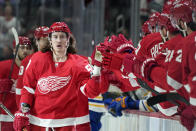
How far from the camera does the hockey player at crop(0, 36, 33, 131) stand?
3476 millimetres

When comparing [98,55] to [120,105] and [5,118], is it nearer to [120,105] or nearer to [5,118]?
[120,105]

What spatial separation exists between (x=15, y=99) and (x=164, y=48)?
1.91 metres

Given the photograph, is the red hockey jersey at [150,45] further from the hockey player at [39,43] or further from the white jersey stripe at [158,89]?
the hockey player at [39,43]

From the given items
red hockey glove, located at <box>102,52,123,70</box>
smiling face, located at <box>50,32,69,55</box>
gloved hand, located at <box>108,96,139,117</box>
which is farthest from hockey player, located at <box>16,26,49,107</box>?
red hockey glove, located at <box>102,52,123,70</box>

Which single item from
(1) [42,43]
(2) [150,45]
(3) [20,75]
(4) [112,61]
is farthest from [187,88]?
(3) [20,75]

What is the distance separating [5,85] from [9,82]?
0.04 meters

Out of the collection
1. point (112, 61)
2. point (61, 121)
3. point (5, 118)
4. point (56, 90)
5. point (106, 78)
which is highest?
point (112, 61)

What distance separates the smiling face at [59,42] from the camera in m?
2.80

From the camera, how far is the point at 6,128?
3.48 meters

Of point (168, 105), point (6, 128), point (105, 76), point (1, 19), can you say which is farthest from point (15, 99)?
point (1, 19)

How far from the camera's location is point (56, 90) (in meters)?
2.70

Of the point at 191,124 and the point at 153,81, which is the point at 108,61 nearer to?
the point at 153,81

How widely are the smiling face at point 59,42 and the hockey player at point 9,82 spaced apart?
0.66 m

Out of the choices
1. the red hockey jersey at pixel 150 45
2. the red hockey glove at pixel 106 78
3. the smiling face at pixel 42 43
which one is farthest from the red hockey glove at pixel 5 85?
the red hockey jersey at pixel 150 45
